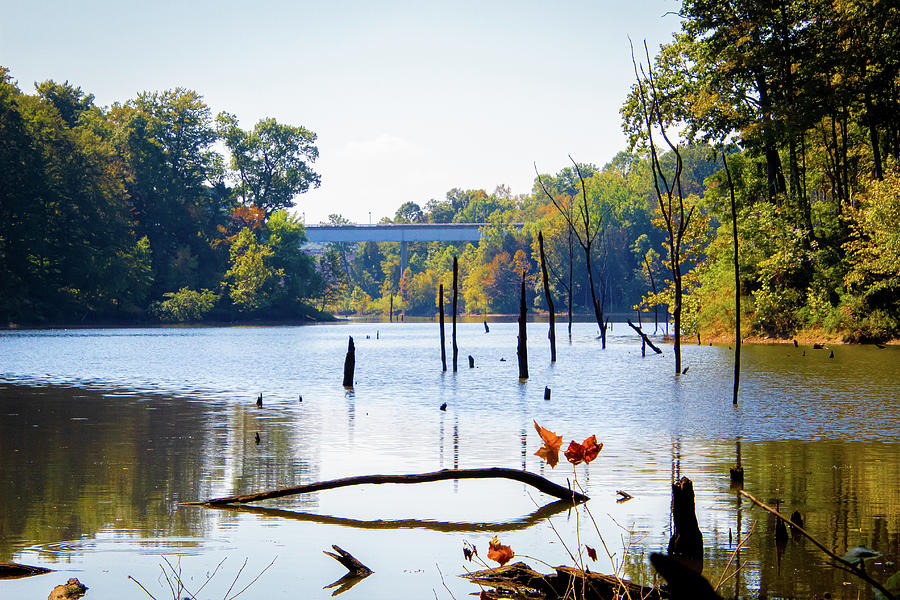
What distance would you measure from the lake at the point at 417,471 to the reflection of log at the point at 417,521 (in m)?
0.05

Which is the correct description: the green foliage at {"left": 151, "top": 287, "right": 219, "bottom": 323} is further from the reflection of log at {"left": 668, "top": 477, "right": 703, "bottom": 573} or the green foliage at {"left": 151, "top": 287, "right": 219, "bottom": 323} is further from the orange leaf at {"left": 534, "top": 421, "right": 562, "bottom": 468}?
the orange leaf at {"left": 534, "top": 421, "right": 562, "bottom": 468}

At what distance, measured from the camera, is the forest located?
41281 millimetres

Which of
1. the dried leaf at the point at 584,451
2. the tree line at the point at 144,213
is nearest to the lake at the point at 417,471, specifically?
the dried leaf at the point at 584,451

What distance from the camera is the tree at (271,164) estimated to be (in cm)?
11294

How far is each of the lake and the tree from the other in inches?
3363

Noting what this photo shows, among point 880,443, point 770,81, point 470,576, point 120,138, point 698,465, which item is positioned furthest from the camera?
point 120,138

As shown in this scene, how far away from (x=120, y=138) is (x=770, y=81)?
→ 72822mm

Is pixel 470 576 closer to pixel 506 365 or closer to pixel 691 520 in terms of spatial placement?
pixel 691 520

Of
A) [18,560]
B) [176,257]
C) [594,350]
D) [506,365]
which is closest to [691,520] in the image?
[18,560]

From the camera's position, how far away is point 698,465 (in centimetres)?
1320

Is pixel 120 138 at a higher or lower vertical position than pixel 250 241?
higher

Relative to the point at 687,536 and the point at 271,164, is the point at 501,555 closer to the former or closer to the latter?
the point at 687,536

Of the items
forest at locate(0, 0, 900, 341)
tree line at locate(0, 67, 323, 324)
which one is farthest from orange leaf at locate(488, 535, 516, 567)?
tree line at locate(0, 67, 323, 324)

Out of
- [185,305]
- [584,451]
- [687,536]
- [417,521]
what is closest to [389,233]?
[185,305]
